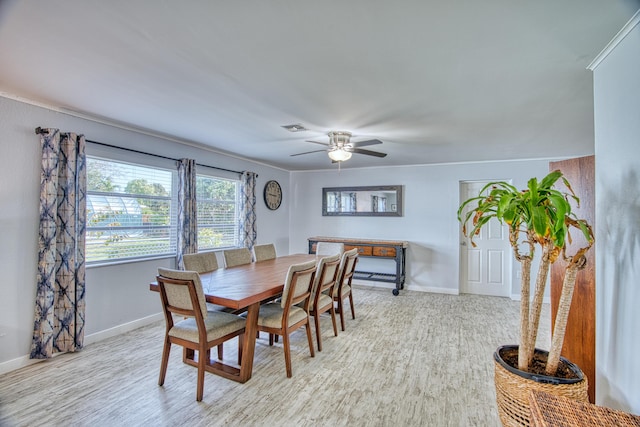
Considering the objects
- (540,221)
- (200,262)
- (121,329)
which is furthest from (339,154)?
(121,329)

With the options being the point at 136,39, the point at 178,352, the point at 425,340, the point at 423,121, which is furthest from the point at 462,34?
the point at 178,352

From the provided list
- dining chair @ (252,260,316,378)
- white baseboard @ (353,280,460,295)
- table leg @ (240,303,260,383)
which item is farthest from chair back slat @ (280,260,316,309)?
white baseboard @ (353,280,460,295)

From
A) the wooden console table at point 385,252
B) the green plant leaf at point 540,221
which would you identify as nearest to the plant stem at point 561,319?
the green plant leaf at point 540,221

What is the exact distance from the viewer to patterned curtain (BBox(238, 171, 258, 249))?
5133 millimetres

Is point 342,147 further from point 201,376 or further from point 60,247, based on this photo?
point 60,247

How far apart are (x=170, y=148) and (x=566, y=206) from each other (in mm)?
4194

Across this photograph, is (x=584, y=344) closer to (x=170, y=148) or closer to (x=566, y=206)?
(x=566, y=206)

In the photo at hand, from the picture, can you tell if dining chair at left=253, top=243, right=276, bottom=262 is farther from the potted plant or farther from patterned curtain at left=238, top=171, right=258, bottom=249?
the potted plant

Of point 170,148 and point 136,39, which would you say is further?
point 170,148

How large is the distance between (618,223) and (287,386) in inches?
96.3

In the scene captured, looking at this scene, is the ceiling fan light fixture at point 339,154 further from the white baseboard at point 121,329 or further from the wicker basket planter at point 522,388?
the white baseboard at point 121,329

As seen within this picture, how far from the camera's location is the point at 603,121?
1745 mm

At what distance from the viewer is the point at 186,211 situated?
160 inches

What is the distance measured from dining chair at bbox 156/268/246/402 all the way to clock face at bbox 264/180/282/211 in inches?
143
